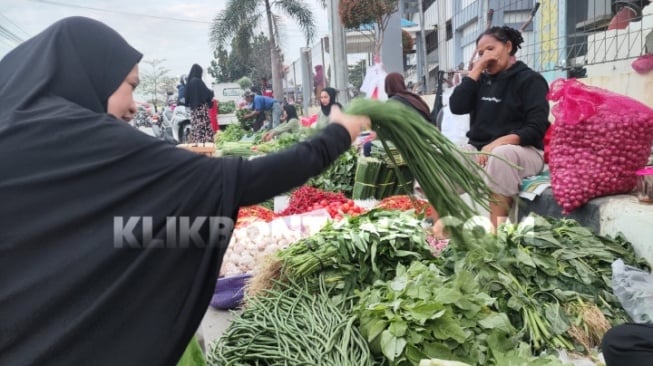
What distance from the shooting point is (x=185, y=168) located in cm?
133

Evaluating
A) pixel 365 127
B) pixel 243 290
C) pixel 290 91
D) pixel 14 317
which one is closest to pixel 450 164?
pixel 365 127

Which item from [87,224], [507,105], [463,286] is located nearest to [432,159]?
[463,286]

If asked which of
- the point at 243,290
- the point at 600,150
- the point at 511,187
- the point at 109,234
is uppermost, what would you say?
the point at 109,234

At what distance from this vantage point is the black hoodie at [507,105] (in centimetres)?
374

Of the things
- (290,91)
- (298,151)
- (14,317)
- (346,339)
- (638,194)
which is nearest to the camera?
(14,317)

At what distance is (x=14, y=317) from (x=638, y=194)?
3220mm

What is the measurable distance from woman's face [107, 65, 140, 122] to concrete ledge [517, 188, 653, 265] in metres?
1.92

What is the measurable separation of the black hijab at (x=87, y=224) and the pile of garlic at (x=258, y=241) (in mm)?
2047

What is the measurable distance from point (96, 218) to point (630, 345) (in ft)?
5.59

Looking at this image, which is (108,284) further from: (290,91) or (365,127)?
(290,91)

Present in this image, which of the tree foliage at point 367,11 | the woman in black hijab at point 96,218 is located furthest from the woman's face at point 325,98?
the woman in black hijab at point 96,218

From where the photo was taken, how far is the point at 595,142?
3299mm

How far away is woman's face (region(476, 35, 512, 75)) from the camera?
3.84 meters

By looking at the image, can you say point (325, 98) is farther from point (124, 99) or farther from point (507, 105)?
point (124, 99)
